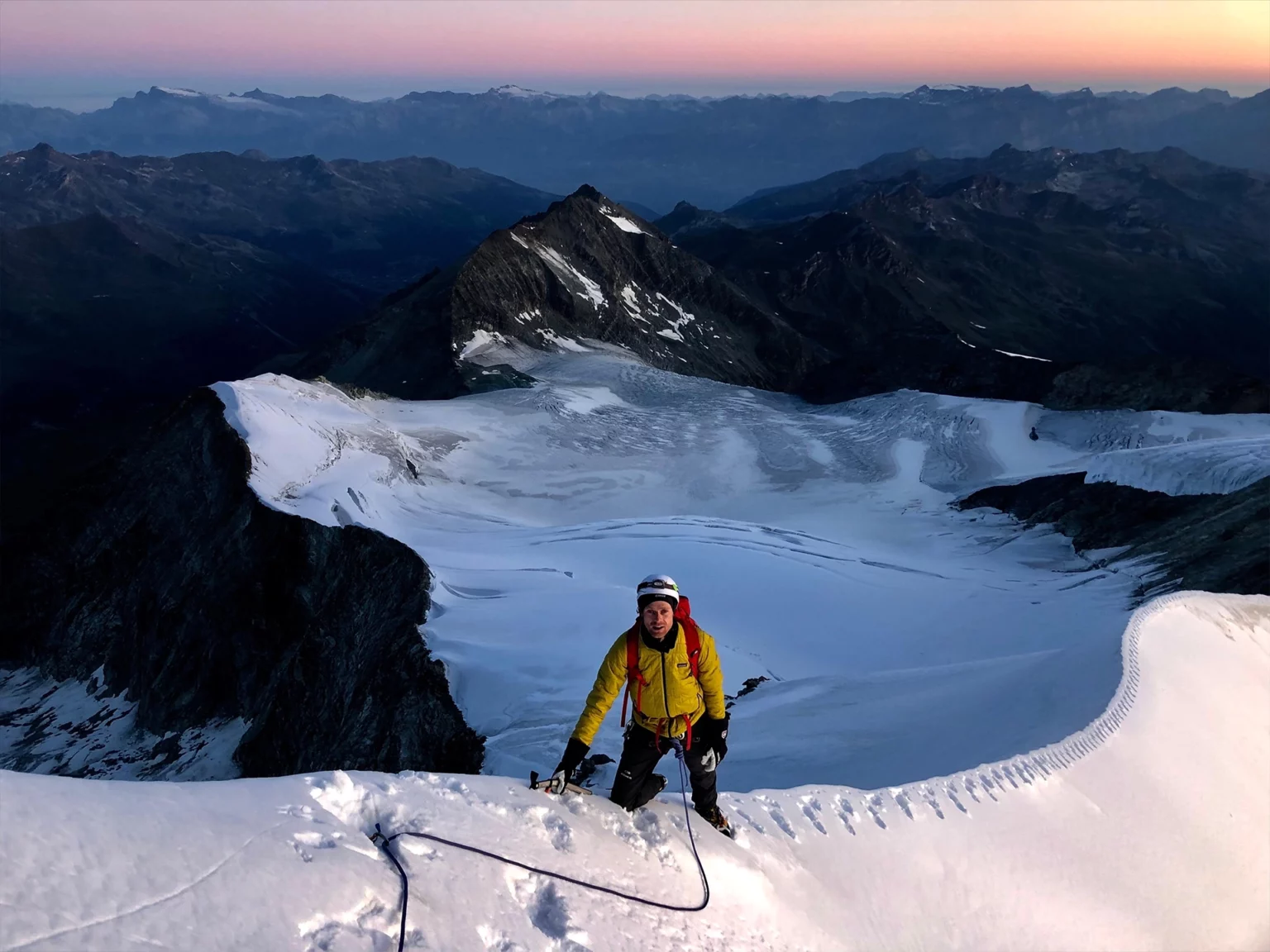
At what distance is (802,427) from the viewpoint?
56062 millimetres

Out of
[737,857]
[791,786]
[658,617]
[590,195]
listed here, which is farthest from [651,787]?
[590,195]

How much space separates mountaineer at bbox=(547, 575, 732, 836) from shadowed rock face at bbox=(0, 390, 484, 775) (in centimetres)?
848

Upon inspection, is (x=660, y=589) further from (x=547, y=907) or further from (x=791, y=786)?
(x=791, y=786)

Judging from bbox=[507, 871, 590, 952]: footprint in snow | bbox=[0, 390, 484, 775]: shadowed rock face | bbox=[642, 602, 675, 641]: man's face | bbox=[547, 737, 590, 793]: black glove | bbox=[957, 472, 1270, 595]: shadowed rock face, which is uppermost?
bbox=[642, 602, 675, 641]: man's face

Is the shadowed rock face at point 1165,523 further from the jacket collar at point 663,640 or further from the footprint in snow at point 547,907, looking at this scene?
the footprint in snow at point 547,907

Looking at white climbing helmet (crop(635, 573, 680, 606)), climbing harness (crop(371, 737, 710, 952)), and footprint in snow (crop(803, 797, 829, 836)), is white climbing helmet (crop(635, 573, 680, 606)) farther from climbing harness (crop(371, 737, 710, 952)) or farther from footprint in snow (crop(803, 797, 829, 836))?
footprint in snow (crop(803, 797, 829, 836))

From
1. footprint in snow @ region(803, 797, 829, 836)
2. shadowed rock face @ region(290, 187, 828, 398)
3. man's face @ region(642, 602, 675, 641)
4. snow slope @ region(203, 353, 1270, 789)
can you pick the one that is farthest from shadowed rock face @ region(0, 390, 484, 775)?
shadowed rock face @ region(290, 187, 828, 398)

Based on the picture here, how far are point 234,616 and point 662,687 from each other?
1099 inches

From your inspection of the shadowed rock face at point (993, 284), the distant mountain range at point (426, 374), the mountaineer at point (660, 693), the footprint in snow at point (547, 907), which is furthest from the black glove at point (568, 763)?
the shadowed rock face at point (993, 284)

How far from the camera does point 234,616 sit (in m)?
30.7

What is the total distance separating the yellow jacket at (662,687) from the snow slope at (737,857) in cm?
115

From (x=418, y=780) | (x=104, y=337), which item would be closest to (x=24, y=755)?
(x=418, y=780)

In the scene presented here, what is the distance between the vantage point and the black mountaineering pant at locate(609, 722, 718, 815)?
8.02 meters

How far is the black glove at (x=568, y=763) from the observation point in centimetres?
768
